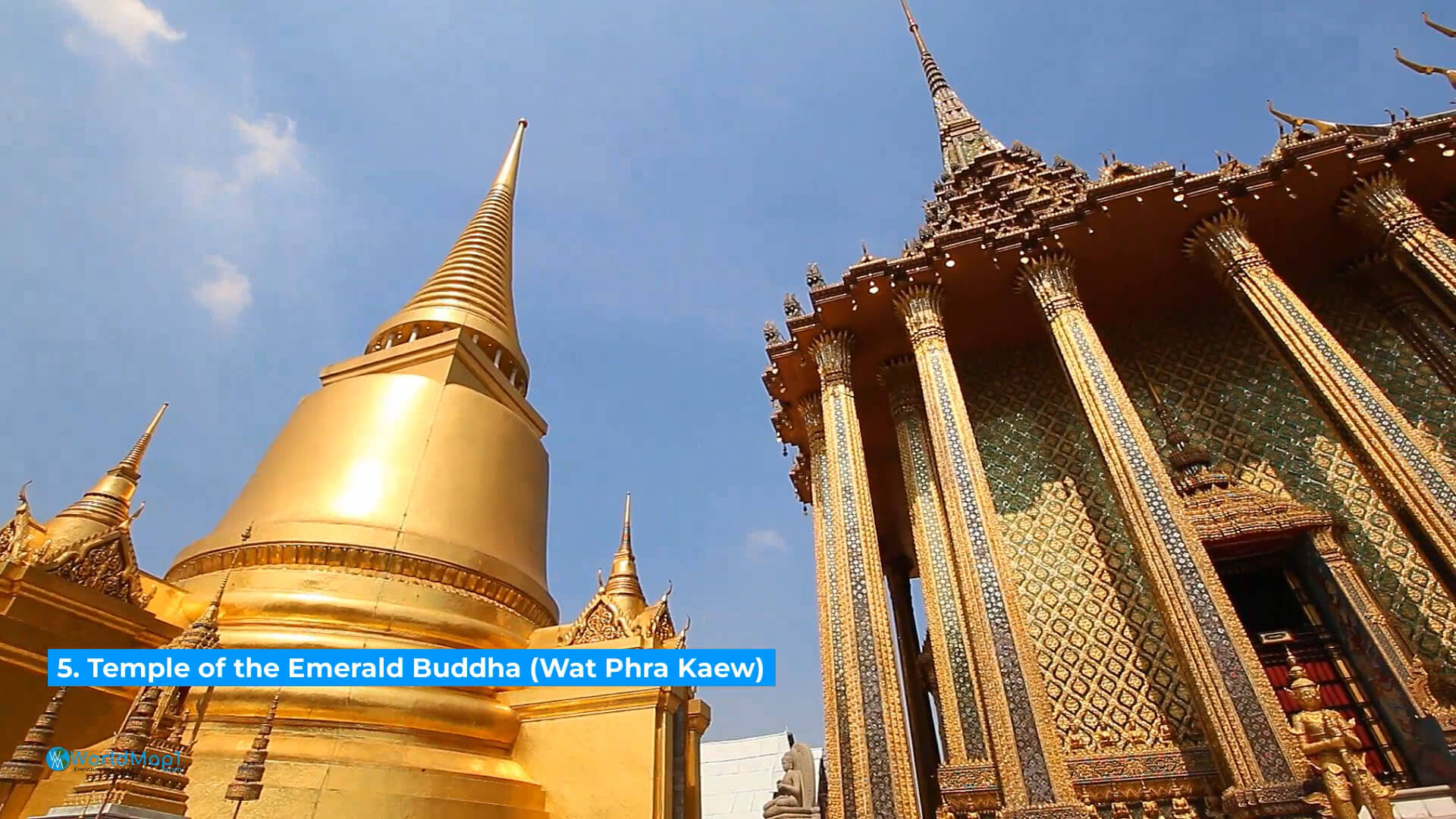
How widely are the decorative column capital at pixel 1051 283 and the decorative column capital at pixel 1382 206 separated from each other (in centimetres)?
247

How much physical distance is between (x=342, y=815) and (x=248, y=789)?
134 cm

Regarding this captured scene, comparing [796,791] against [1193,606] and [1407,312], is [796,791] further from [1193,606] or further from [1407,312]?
[1407,312]

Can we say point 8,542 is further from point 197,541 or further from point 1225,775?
point 1225,775

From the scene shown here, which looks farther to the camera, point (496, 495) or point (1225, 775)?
point (496, 495)

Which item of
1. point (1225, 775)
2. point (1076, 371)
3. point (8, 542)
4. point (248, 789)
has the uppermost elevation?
point (1076, 371)

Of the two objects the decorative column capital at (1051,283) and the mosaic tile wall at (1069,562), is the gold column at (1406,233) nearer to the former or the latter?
the decorative column capital at (1051,283)

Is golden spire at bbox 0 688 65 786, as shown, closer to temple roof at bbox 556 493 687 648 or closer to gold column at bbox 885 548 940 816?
temple roof at bbox 556 493 687 648

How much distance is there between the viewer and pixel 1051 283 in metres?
7.38

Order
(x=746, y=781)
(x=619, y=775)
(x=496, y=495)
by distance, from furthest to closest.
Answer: (x=746, y=781) < (x=496, y=495) < (x=619, y=775)

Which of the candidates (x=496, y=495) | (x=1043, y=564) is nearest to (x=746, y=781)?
(x=496, y=495)

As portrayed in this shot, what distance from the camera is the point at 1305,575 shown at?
6.34 metres

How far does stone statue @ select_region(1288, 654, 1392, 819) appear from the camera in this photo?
377cm

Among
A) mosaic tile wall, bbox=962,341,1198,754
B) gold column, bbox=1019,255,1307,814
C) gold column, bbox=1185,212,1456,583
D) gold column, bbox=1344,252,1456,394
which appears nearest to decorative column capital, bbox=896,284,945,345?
gold column, bbox=1019,255,1307,814

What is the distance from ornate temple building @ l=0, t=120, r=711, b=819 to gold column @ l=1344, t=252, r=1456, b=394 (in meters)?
7.31
